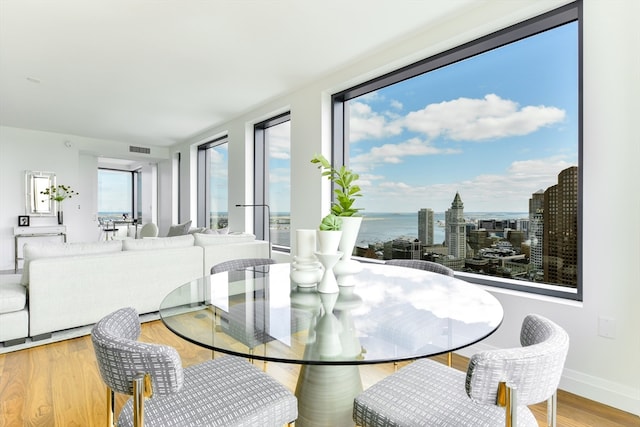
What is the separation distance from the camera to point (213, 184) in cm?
663

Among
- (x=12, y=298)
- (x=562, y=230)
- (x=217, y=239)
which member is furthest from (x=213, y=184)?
(x=562, y=230)

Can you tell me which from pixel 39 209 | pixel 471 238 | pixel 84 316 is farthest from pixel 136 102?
pixel 471 238

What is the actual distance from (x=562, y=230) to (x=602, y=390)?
0.98m

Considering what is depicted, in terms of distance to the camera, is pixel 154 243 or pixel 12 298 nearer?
pixel 12 298

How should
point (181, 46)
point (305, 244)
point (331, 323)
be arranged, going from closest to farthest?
point (331, 323) → point (305, 244) → point (181, 46)

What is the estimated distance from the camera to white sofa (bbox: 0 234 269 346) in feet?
8.90

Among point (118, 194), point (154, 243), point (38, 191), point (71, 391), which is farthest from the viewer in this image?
point (118, 194)

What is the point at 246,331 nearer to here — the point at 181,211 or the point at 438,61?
the point at 438,61

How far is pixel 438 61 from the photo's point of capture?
3012 mm

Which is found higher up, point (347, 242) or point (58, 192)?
point (58, 192)

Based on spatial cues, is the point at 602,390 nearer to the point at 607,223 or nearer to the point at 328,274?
the point at 607,223

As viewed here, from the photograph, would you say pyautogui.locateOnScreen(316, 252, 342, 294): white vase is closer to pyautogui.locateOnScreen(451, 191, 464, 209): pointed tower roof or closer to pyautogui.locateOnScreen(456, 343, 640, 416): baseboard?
pyautogui.locateOnScreen(456, 343, 640, 416): baseboard

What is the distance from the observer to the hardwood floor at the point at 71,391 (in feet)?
5.95

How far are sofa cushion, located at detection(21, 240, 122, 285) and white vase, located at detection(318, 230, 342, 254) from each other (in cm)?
251
